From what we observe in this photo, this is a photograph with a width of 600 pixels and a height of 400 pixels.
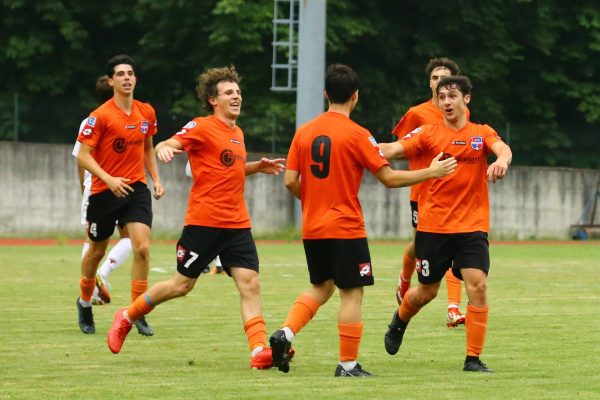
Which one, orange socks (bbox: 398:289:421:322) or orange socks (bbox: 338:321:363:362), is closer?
orange socks (bbox: 338:321:363:362)

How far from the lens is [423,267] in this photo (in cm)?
1068

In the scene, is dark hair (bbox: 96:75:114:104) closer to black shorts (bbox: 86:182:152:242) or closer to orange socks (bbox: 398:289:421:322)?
black shorts (bbox: 86:182:152:242)

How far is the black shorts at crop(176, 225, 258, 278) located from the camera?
10477mm

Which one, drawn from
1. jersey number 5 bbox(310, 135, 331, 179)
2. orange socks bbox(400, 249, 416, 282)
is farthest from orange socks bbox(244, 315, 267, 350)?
orange socks bbox(400, 249, 416, 282)

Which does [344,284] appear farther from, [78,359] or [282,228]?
[282,228]

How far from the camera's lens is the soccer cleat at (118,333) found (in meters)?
10.7

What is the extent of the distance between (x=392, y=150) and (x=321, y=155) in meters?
0.86

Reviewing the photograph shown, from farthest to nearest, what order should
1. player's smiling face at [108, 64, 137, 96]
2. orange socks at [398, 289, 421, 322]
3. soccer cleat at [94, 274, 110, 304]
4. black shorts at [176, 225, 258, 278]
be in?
soccer cleat at [94, 274, 110, 304], player's smiling face at [108, 64, 137, 96], orange socks at [398, 289, 421, 322], black shorts at [176, 225, 258, 278]

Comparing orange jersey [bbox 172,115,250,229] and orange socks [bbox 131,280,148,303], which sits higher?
orange jersey [bbox 172,115,250,229]

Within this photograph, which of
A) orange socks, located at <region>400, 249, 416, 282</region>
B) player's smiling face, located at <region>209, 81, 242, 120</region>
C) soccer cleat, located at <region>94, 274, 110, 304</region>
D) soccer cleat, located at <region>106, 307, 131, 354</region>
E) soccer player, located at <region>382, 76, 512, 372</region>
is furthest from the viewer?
soccer cleat, located at <region>94, 274, 110, 304</region>

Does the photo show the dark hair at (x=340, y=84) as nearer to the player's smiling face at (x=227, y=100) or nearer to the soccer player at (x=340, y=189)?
the soccer player at (x=340, y=189)

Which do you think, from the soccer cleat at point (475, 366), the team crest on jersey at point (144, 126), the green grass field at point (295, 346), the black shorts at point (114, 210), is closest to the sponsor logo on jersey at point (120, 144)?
the team crest on jersey at point (144, 126)

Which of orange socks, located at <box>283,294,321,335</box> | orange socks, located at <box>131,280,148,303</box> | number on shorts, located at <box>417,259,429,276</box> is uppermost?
number on shorts, located at <box>417,259,429,276</box>

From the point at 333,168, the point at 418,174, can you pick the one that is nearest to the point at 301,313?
the point at 333,168
